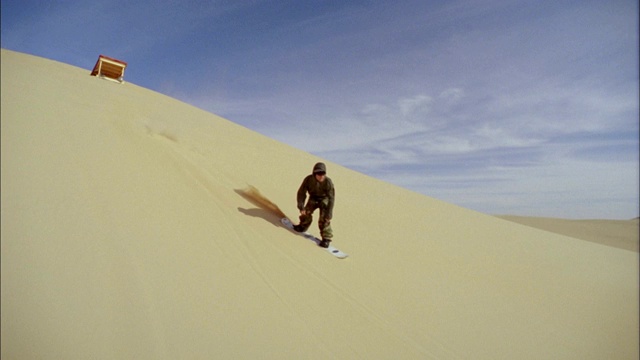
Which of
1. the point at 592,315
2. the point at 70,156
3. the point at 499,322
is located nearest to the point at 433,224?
the point at 592,315

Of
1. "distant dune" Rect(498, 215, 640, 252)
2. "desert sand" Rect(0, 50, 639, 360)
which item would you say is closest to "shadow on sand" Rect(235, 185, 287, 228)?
"desert sand" Rect(0, 50, 639, 360)

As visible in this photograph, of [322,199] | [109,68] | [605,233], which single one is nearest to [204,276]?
[322,199]

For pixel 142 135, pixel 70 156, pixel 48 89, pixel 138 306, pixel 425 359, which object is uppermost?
pixel 48 89

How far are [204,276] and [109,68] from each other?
45.5 ft

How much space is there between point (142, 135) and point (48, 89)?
165 cm

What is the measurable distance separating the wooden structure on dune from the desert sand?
834cm

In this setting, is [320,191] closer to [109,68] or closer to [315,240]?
[315,240]

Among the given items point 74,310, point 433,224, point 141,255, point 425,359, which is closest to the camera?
point 74,310

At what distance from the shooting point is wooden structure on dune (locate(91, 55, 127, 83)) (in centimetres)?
1216

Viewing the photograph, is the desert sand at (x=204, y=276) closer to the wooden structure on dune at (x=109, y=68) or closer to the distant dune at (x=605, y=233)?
the wooden structure on dune at (x=109, y=68)

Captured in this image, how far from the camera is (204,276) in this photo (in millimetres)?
A: 2771

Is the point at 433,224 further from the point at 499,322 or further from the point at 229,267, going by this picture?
the point at 229,267

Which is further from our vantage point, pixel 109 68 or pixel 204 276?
pixel 109 68

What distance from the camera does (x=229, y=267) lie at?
309 centimetres
